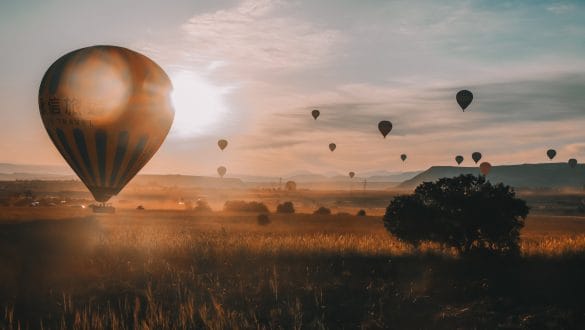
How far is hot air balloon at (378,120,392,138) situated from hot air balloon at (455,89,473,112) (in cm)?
1411

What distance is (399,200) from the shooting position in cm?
2336

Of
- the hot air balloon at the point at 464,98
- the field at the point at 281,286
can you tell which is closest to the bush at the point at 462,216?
the field at the point at 281,286

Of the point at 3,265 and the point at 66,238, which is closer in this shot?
the point at 3,265

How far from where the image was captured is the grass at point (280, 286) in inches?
532

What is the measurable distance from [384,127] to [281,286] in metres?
62.4

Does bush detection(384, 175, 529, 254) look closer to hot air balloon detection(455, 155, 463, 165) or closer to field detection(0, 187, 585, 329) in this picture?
field detection(0, 187, 585, 329)

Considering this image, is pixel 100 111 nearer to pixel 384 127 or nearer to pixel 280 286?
pixel 280 286

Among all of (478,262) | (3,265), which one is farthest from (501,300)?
(3,265)

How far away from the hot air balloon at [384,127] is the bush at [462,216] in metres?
53.6

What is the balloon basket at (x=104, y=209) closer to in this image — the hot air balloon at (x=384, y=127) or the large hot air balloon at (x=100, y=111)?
the large hot air balloon at (x=100, y=111)

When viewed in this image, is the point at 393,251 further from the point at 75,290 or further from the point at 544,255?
the point at 75,290

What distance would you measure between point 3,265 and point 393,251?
526 inches

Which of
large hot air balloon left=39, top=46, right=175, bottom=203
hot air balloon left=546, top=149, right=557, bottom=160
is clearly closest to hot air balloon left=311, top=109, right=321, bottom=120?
large hot air balloon left=39, top=46, right=175, bottom=203

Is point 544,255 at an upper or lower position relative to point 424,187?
lower
